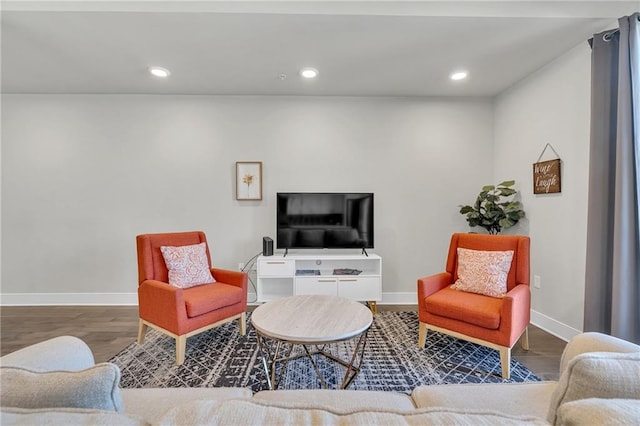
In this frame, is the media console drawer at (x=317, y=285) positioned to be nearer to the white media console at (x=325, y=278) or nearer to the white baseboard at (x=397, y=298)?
the white media console at (x=325, y=278)

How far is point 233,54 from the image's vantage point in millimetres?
2547

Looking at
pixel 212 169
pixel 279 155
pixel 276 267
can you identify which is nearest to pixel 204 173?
pixel 212 169

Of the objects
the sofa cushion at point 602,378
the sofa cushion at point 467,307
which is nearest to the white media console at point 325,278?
the sofa cushion at point 467,307

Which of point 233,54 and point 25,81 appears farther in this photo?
point 25,81

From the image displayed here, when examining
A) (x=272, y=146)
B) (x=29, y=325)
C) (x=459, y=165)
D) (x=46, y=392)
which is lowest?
(x=29, y=325)

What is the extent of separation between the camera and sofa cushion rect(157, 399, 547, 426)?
19.3 inches

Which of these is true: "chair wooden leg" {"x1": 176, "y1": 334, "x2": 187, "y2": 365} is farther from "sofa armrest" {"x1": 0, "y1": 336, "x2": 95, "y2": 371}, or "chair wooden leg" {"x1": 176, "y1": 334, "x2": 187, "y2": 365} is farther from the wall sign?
the wall sign

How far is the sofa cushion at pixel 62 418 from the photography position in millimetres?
474

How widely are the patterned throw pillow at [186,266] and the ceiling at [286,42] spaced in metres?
1.80

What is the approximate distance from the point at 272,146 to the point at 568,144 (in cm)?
303

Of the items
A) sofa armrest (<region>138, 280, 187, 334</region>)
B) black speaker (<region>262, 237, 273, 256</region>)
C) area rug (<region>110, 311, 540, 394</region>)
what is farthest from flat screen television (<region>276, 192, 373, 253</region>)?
sofa armrest (<region>138, 280, 187, 334</region>)

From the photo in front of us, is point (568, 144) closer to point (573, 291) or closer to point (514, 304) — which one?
point (573, 291)

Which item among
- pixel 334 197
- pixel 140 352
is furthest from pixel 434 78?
pixel 140 352

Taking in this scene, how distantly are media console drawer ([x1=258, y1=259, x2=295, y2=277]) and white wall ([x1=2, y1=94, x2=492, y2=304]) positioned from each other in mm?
461
